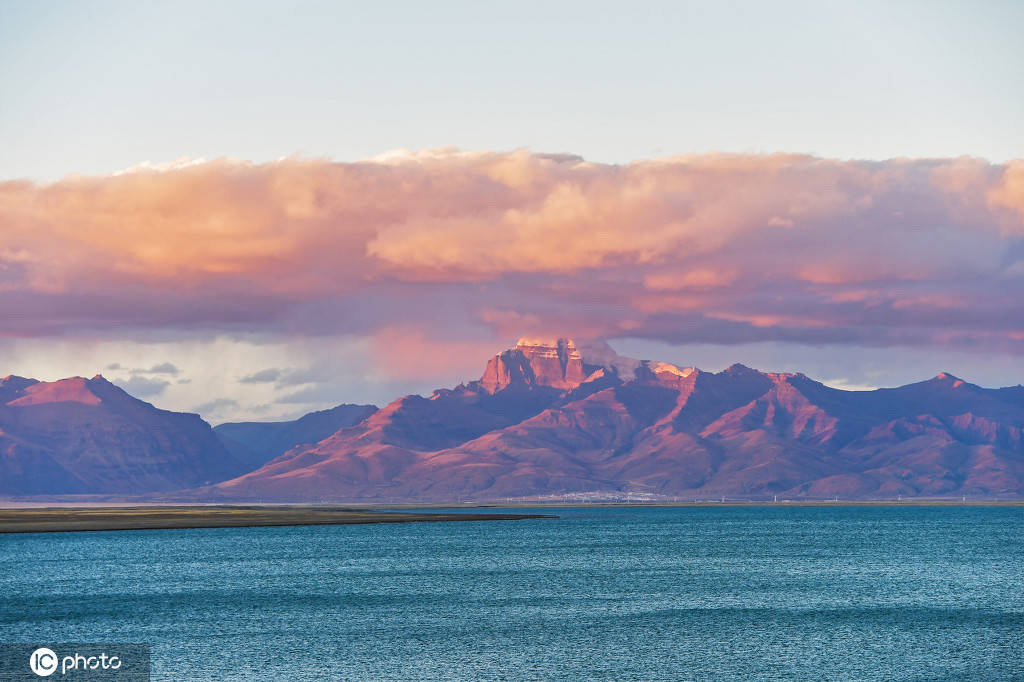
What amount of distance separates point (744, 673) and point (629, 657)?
840 cm

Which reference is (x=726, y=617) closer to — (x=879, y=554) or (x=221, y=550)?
(x=879, y=554)

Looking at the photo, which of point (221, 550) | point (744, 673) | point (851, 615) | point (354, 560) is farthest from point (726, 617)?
point (221, 550)

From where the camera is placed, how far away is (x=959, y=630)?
8962 centimetres

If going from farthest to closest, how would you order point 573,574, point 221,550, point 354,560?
point 221,550 < point 354,560 < point 573,574

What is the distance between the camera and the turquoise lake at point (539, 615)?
245 ft

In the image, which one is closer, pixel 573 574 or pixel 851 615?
pixel 851 615

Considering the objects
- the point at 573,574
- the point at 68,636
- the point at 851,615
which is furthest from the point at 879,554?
the point at 68,636

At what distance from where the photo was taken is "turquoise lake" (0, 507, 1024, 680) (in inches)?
2940

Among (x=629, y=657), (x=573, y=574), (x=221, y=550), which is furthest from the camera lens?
(x=221, y=550)

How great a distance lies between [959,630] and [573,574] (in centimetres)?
5625

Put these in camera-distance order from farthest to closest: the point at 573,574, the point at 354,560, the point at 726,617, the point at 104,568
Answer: the point at 354,560, the point at 104,568, the point at 573,574, the point at 726,617

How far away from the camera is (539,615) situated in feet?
325

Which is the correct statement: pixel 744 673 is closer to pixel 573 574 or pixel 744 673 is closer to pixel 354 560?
pixel 573 574

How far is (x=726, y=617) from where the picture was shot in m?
98.1
